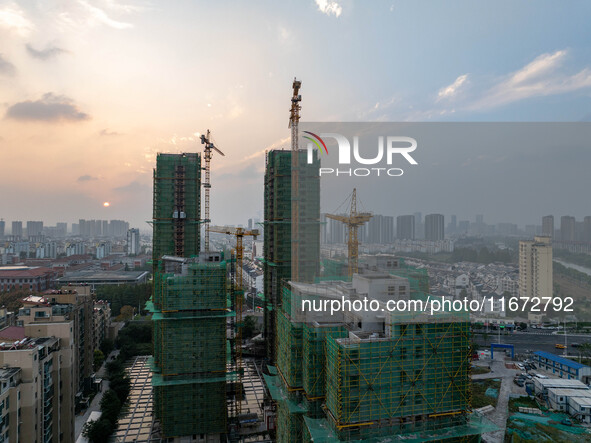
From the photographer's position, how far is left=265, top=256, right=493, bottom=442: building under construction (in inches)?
154

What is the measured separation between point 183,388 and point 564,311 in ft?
19.9

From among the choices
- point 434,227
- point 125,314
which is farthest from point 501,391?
point 125,314

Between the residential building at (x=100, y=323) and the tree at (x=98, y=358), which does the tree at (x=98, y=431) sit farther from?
the residential building at (x=100, y=323)

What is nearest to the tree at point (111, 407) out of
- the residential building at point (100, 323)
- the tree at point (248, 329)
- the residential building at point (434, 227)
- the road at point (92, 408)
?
the road at point (92, 408)

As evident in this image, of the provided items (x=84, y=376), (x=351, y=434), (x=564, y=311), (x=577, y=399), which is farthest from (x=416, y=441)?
(x=84, y=376)

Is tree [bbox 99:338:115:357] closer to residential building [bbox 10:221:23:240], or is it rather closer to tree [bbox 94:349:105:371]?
tree [bbox 94:349:105:371]

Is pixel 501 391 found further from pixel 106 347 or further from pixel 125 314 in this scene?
pixel 125 314

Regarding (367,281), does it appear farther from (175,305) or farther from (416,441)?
(175,305)

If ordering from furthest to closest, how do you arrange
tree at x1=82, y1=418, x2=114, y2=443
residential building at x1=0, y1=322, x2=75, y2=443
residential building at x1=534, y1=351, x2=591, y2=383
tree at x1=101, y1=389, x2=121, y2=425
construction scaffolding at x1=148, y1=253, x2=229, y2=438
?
1. residential building at x1=534, y1=351, x2=591, y2=383
2. tree at x1=101, y1=389, x2=121, y2=425
3. construction scaffolding at x1=148, y1=253, x2=229, y2=438
4. tree at x1=82, y1=418, x2=114, y2=443
5. residential building at x1=0, y1=322, x2=75, y2=443

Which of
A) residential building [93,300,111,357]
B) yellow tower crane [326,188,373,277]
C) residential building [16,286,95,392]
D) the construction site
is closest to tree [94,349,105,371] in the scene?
residential building [93,300,111,357]

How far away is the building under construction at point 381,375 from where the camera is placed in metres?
3.91

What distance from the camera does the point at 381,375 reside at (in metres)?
3.97

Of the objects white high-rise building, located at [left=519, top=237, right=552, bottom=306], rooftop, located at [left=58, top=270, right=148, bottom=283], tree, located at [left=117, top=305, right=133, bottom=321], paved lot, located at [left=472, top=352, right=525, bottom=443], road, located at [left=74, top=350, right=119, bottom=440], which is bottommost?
road, located at [left=74, top=350, right=119, bottom=440]

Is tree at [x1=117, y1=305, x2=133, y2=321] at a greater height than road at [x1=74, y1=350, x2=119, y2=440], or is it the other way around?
tree at [x1=117, y1=305, x2=133, y2=321]
